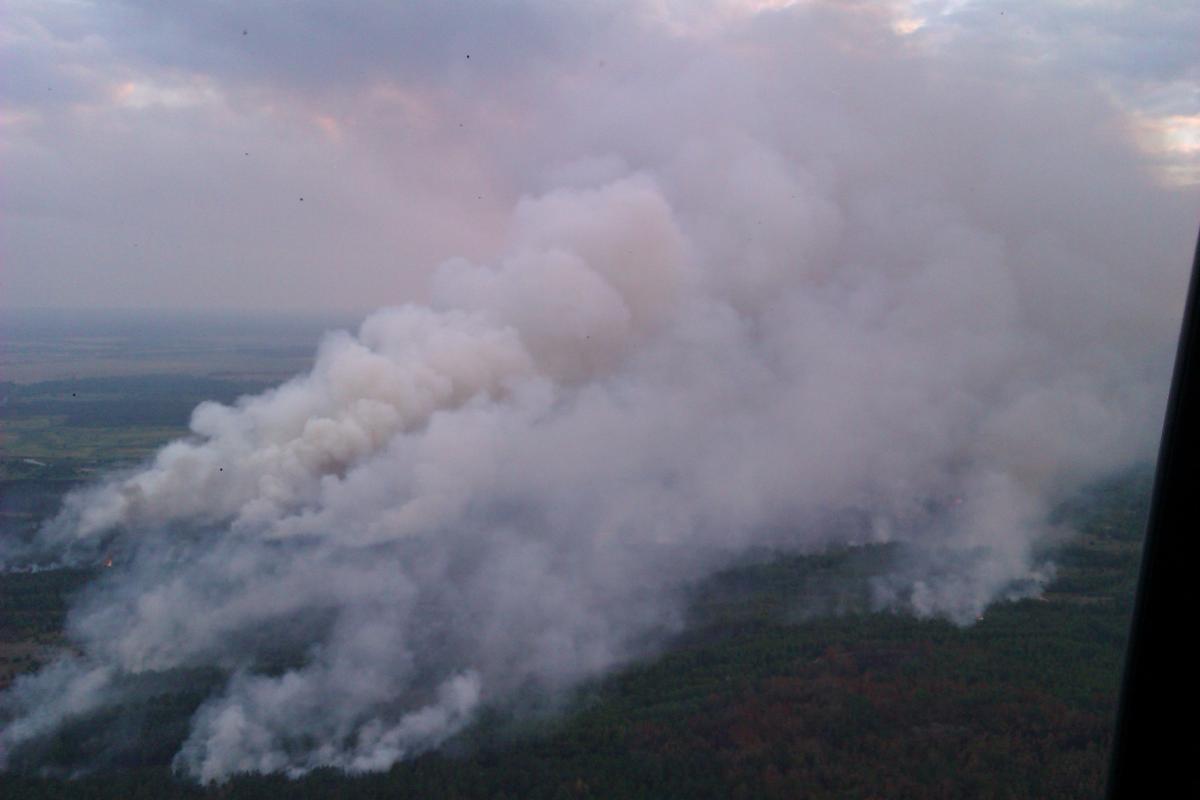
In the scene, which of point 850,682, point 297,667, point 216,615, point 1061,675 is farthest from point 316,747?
point 1061,675

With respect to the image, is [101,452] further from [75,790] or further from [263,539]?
[75,790]

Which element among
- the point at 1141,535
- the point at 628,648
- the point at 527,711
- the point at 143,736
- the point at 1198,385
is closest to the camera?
the point at 1198,385

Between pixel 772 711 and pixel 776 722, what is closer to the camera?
pixel 776 722
